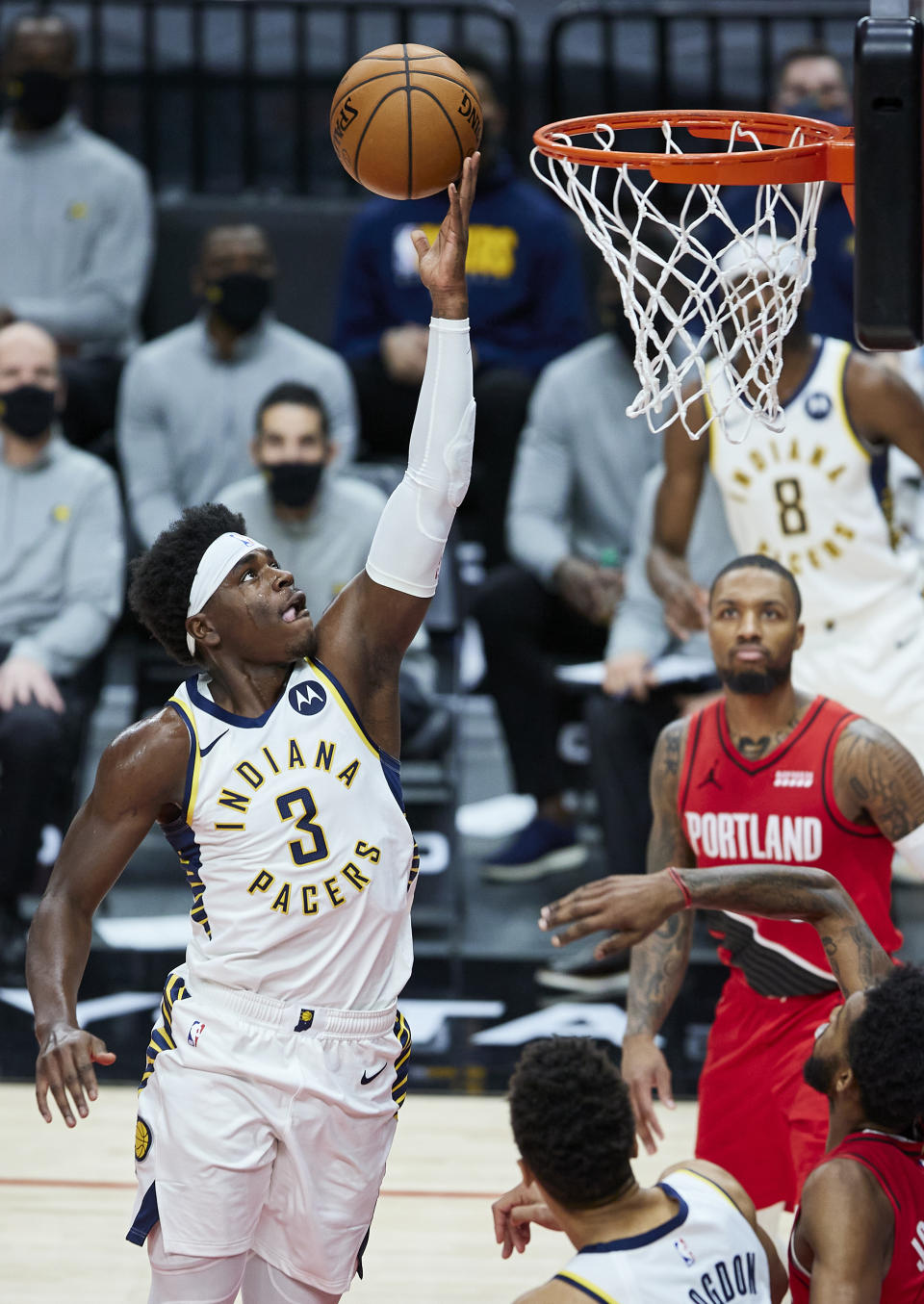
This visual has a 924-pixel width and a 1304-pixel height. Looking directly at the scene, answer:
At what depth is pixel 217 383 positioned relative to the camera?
25.7 ft

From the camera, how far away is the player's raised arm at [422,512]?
11.1ft

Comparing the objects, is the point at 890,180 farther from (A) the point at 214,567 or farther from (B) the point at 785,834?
(B) the point at 785,834

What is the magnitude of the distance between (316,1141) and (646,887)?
0.73 m

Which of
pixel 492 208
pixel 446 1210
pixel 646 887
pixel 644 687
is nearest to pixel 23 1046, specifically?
pixel 446 1210

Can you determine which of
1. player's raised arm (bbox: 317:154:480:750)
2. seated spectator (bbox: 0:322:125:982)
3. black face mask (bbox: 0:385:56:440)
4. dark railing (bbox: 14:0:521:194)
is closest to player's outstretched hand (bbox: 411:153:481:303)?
player's raised arm (bbox: 317:154:480:750)

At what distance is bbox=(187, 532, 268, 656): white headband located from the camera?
3.48 meters

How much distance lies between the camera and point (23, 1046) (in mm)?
6281

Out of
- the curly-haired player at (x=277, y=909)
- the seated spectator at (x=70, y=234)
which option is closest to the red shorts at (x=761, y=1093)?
the curly-haired player at (x=277, y=909)

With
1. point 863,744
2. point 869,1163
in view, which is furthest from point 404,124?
point 869,1163

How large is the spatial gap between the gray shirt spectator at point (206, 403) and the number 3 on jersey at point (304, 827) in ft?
14.7

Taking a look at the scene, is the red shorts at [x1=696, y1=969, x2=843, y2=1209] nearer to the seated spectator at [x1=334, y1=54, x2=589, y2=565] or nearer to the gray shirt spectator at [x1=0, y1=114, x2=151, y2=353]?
the seated spectator at [x1=334, y1=54, x2=589, y2=565]

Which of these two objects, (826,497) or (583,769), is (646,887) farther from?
(583,769)

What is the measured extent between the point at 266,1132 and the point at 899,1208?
1076mm

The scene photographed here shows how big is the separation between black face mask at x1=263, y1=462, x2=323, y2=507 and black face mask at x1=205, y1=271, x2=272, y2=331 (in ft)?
3.19
